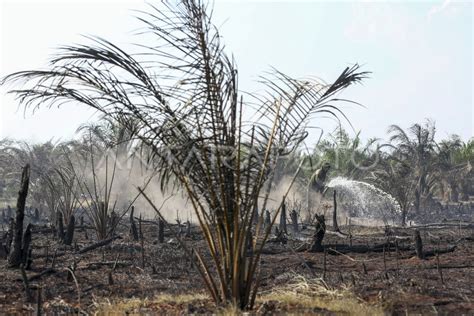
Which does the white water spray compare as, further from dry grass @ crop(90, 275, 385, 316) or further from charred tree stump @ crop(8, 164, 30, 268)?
dry grass @ crop(90, 275, 385, 316)

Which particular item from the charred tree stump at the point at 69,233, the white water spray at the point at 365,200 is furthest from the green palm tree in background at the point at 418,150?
the charred tree stump at the point at 69,233

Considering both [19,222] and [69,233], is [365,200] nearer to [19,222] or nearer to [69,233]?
[69,233]

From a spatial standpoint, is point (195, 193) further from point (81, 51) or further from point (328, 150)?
point (328, 150)

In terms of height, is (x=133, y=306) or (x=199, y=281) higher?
(x=199, y=281)

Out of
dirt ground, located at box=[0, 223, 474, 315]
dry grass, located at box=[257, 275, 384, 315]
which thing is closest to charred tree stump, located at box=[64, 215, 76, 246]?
dirt ground, located at box=[0, 223, 474, 315]

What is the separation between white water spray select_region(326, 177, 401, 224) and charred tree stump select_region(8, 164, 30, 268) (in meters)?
23.8

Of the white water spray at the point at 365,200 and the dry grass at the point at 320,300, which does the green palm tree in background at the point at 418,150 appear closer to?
the white water spray at the point at 365,200

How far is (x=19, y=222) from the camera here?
12945 mm

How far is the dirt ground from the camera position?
332 inches

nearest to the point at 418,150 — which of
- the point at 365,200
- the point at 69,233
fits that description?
the point at 365,200

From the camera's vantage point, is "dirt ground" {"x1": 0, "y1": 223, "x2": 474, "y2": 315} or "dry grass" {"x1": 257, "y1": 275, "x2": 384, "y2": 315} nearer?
"dry grass" {"x1": 257, "y1": 275, "x2": 384, "y2": 315}

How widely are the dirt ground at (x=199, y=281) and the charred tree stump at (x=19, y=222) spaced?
28 centimetres

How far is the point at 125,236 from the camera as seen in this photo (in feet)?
73.3

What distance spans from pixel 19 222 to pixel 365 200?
29531 millimetres
